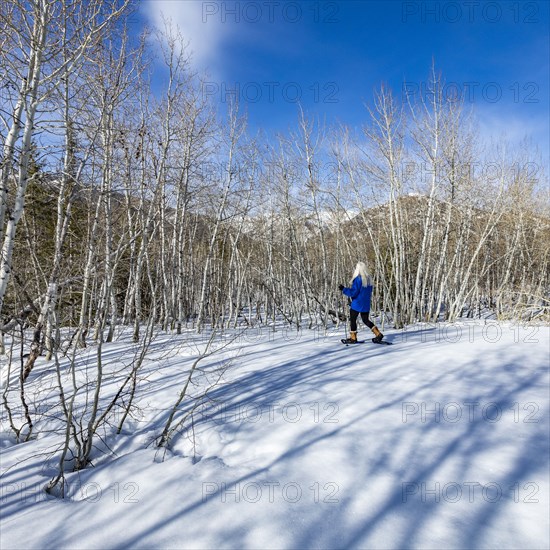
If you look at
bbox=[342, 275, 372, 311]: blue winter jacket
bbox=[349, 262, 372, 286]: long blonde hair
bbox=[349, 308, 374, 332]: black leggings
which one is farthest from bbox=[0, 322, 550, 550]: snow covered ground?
bbox=[349, 262, 372, 286]: long blonde hair

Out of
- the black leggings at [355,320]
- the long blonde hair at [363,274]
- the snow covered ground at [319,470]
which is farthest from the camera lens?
the long blonde hair at [363,274]

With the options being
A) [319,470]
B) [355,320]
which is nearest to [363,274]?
[355,320]

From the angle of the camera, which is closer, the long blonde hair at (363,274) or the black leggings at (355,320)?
the black leggings at (355,320)

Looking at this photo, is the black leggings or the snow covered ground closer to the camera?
the snow covered ground

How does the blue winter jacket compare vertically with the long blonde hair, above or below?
below

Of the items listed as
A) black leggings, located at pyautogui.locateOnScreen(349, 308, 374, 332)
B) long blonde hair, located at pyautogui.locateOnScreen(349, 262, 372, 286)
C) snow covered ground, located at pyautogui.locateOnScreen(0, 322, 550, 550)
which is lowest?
snow covered ground, located at pyautogui.locateOnScreen(0, 322, 550, 550)

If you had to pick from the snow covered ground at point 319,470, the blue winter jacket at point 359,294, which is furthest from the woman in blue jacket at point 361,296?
the snow covered ground at point 319,470

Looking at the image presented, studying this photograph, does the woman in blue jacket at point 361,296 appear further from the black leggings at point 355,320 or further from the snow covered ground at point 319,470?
the snow covered ground at point 319,470

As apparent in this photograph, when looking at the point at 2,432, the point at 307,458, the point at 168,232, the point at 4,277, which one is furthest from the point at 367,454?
the point at 168,232

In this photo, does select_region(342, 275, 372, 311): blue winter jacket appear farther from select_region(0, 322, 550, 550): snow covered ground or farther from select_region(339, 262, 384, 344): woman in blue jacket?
select_region(0, 322, 550, 550): snow covered ground

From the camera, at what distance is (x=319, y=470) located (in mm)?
2424

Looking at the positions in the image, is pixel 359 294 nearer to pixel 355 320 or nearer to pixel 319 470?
pixel 355 320

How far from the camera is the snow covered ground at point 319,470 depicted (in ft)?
6.32

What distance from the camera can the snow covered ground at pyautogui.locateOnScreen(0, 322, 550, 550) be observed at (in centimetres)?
193
